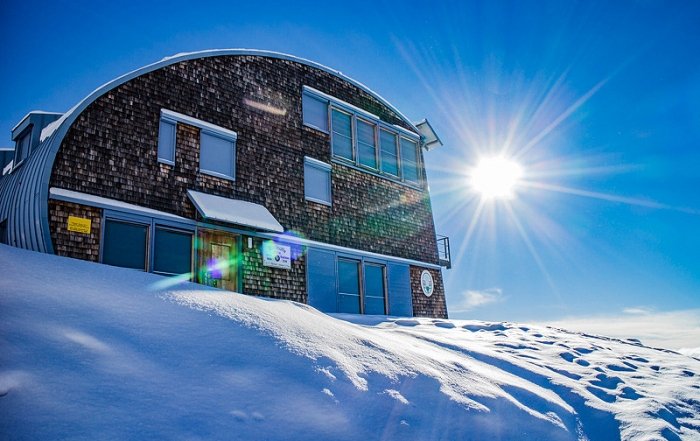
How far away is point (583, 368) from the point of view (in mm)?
8727

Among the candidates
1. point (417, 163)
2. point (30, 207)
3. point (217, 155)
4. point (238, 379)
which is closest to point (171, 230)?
point (217, 155)

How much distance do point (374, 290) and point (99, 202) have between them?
856cm

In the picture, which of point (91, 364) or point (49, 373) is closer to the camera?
point (49, 373)

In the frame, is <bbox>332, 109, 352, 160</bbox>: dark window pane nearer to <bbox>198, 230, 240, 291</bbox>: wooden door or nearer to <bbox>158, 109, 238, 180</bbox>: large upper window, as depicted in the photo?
<bbox>158, 109, 238, 180</bbox>: large upper window

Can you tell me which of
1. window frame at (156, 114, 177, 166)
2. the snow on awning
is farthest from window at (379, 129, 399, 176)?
window frame at (156, 114, 177, 166)

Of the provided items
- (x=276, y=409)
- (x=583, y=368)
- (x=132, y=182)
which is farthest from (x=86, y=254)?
Result: (x=583, y=368)

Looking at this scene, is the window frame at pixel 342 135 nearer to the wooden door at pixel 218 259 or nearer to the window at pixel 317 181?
the window at pixel 317 181

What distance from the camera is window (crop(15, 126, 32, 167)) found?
12625 mm

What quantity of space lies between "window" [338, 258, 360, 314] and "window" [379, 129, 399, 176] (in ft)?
13.9

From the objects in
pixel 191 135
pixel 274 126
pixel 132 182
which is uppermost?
pixel 274 126

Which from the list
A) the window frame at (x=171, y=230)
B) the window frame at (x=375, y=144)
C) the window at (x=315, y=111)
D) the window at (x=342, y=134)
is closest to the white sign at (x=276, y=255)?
the window frame at (x=171, y=230)

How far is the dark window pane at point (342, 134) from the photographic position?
1661cm

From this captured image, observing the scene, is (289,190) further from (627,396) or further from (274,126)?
(627,396)

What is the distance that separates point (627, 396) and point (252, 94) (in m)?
11.7
